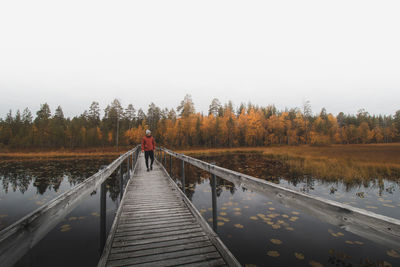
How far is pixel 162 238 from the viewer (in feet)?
10.3

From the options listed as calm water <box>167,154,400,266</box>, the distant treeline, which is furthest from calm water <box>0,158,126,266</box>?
the distant treeline

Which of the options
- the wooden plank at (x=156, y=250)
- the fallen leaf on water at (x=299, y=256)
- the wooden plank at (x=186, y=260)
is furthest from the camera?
the fallen leaf on water at (x=299, y=256)

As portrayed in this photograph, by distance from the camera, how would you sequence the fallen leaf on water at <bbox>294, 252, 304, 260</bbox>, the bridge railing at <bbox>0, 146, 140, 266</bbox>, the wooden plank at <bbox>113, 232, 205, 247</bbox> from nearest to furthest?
1. the bridge railing at <bbox>0, 146, 140, 266</bbox>
2. the wooden plank at <bbox>113, 232, 205, 247</bbox>
3. the fallen leaf on water at <bbox>294, 252, 304, 260</bbox>

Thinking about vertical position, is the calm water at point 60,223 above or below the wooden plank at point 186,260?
below

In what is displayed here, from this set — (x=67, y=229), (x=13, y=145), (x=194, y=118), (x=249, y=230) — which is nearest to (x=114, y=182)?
(x=67, y=229)

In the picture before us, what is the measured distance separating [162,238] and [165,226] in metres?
0.44

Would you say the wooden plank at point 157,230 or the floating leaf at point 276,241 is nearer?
the wooden plank at point 157,230

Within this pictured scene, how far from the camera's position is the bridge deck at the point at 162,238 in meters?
2.57

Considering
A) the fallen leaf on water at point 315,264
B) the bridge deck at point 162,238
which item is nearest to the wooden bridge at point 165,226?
the bridge deck at point 162,238

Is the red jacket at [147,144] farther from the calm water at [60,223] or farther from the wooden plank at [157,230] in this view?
the wooden plank at [157,230]

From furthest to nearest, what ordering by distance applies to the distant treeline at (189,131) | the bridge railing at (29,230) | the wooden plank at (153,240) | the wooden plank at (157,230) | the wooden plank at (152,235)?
the distant treeline at (189,131) < the wooden plank at (157,230) < the wooden plank at (152,235) < the wooden plank at (153,240) < the bridge railing at (29,230)

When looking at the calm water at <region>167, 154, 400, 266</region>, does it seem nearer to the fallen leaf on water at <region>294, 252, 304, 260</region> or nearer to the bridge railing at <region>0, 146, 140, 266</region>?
the fallen leaf on water at <region>294, 252, 304, 260</region>

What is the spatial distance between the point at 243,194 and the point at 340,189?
182 inches

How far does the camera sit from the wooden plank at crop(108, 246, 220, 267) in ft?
8.29
